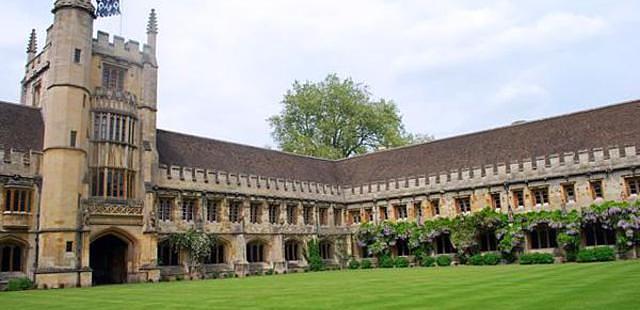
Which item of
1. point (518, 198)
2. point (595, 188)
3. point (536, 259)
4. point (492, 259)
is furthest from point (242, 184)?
point (595, 188)

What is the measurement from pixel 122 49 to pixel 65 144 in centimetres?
582

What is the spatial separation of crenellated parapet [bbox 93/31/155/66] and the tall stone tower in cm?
85

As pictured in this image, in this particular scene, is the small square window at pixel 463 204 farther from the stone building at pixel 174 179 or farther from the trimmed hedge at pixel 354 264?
the trimmed hedge at pixel 354 264

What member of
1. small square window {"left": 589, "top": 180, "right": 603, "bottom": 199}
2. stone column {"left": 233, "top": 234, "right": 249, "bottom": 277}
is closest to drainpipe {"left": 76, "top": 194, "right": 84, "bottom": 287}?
stone column {"left": 233, "top": 234, "right": 249, "bottom": 277}

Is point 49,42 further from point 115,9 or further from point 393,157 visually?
point 393,157

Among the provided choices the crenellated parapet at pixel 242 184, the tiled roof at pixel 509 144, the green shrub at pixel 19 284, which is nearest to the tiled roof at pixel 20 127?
the green shrub at pixel 19 284

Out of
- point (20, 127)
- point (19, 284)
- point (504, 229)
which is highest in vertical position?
point (20, 127)

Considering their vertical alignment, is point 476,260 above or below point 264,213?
below

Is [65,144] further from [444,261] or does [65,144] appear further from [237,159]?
[444,261]

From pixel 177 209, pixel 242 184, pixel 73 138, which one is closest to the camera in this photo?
pixel 73 138

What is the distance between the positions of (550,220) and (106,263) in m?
21.0

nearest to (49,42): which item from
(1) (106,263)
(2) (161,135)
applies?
(2) (161,135)

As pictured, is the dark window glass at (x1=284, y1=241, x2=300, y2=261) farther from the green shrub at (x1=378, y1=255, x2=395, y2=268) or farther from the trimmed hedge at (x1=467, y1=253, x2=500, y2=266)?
the trimmed hedge at (x1=467, y1=253, x2=500, y2=266)

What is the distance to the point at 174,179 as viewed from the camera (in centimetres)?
2709
